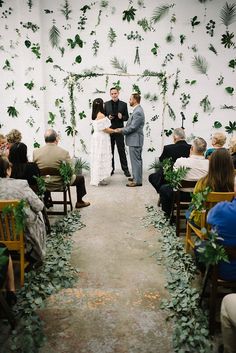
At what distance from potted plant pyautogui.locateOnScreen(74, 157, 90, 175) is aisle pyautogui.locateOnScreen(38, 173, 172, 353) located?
2.64 metres

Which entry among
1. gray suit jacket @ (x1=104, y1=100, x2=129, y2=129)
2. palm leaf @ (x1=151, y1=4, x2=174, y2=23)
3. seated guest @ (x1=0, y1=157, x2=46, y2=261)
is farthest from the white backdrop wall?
seated guest @ (x1=0, y1=157, x2=46, y2=261)

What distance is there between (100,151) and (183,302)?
14.0ft

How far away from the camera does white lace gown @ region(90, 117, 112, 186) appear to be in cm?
687

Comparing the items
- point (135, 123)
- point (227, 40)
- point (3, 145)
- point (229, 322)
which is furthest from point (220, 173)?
point (227, 40)

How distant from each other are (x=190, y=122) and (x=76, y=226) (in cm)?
447

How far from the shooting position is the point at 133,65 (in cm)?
802

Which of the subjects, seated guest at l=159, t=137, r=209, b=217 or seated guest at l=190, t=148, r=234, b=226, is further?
seated guest at l=159, t=137, r=209, b=217

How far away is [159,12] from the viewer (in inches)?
306

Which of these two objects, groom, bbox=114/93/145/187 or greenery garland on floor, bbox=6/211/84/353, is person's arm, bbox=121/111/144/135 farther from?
greenery garland on floor, bbox=6/211/84/353

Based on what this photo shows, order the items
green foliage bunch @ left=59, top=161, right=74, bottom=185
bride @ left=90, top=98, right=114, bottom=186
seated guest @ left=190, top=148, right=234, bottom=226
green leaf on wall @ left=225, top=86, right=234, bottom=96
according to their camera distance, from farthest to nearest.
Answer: green leaf on wall @ left=225, top=86, right=234, bottom=96, bride @ left=90, top=98, right=114, bottom=186, green foliage bunch @ left=59, top=161, right=74, bottom=185, seated guest @ left=190, top=148, right=234, bottom=226

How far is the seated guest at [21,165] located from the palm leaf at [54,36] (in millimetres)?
4573

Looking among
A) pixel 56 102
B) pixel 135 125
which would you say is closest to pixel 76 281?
pixel 135 125

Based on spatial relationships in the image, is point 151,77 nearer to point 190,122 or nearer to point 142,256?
point 190,122

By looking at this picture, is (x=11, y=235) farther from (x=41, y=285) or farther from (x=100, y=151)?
(x=100, y=151)
